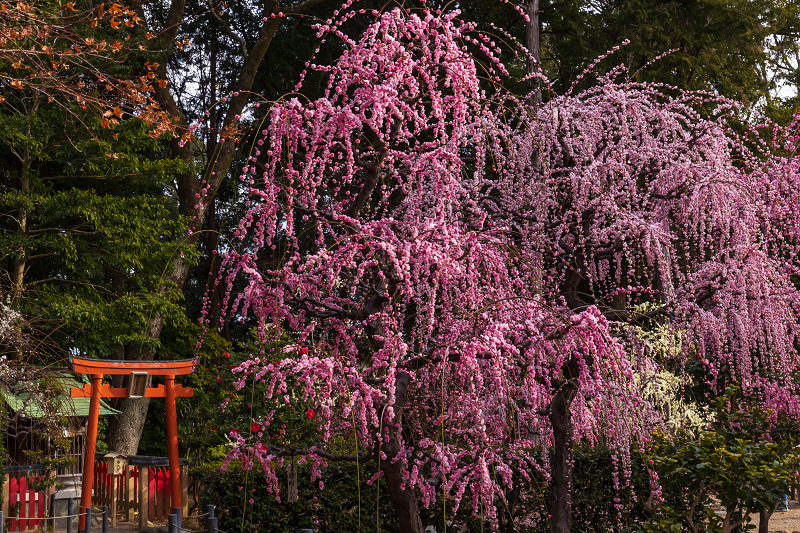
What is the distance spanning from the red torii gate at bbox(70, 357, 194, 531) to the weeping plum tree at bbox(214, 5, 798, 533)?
3668 mm

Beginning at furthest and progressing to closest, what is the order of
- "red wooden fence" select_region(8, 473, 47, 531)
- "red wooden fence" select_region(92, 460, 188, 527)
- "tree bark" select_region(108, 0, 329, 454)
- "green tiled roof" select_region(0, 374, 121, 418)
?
1. "tree bark" select_region(108, 0, 329, 454)
2. "red wooden fence" select_region(92, 460, 188, 527)
3. "red wooden fence" select_region(8, 473, 47, 531)
4. "green tiled roof" select_region(0, 374, 121, 418)

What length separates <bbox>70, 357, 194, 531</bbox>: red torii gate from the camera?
31.1 feet

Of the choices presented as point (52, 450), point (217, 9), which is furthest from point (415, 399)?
point (217, 9)

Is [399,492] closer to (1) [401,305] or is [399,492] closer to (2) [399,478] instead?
(2) [399,478]

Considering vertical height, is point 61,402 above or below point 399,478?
above

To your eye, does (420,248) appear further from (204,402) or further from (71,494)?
(204,402)

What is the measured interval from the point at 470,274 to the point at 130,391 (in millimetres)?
6759

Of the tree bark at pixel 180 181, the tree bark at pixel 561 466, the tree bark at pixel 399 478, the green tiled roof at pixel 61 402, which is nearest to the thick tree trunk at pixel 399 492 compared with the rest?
the tree bark at pixel 399 478

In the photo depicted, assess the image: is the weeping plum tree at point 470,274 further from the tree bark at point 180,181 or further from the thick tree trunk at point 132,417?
the thick tree trunk at point 132,417

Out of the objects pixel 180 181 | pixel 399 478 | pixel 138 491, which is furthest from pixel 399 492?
pixel 180 181

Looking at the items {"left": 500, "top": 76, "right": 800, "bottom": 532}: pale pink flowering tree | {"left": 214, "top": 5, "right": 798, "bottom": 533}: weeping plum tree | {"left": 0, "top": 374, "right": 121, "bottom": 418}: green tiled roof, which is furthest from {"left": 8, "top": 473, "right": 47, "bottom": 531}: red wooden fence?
{"left": 500, "top": 76, "right": 800, "bottom": 532}: pale pink flowering tree

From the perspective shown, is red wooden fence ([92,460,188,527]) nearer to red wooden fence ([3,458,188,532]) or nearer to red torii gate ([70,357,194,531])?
red wooden fence ([3,458,188,532])

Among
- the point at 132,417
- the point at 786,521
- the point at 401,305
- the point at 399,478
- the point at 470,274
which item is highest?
the point at 470,274

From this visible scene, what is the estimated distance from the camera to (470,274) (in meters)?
5.27
